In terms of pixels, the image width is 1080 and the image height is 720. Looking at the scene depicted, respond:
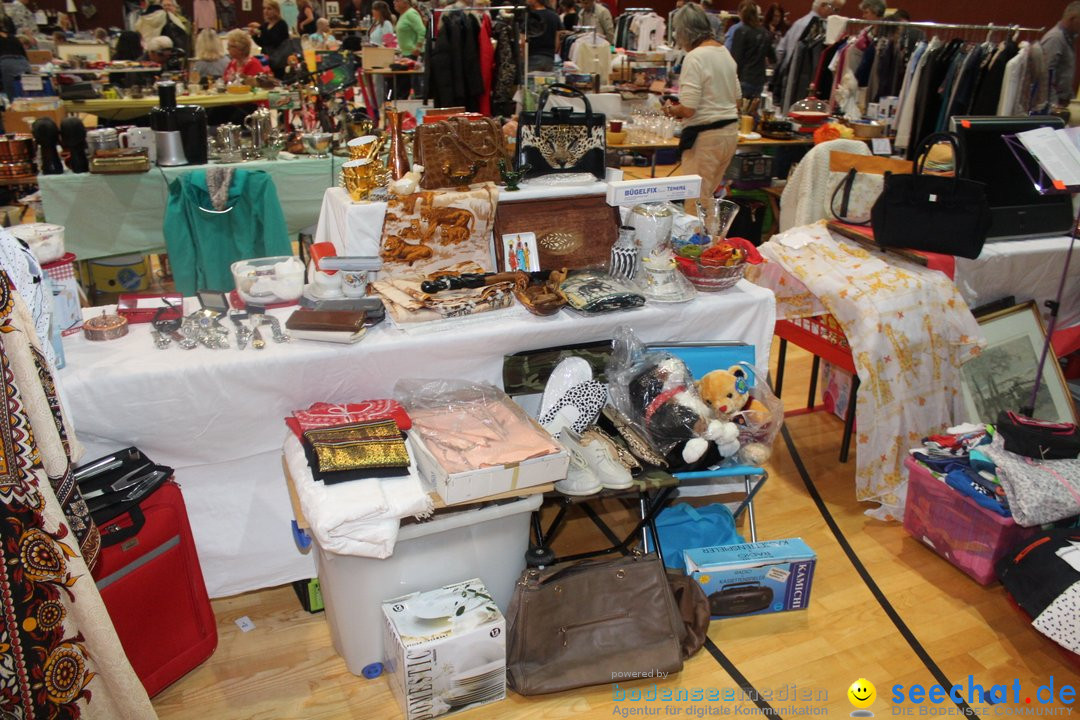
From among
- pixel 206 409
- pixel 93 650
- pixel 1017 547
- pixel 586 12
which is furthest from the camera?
pixel 586 12

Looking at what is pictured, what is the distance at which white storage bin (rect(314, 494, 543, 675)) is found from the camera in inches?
84.2

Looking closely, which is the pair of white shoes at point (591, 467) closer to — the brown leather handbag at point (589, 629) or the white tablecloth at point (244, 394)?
the brown leather handbag at point (589, 629)

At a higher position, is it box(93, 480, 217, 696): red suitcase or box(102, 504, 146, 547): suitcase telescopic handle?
box(102, 504, 146, 547): suitcase telescopic handle

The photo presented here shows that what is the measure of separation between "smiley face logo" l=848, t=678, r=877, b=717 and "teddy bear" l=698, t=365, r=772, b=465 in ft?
2.25

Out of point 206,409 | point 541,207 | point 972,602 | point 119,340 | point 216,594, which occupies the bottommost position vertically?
point 972,602

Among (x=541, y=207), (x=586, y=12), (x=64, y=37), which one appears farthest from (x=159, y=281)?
(x=64, y=37)

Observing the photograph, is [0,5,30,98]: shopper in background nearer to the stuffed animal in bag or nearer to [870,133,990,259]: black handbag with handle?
the stuffed animal in bag

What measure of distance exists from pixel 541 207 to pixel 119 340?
56.8 inches

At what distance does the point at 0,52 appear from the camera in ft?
26.1

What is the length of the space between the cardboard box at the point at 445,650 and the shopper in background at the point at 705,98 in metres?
3.42

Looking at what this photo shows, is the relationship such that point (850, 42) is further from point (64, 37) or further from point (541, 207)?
point (64, 37)

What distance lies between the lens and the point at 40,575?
5.51ft

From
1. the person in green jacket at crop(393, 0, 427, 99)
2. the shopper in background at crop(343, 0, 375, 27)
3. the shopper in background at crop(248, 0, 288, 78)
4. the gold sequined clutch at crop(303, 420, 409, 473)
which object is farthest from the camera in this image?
the shopper in background at crop(343, 0, 375, 27)

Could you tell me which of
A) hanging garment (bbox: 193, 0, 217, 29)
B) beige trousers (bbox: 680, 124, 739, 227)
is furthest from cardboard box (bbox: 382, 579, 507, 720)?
hanging garment (bbox: 193, 0, 217, 29)
